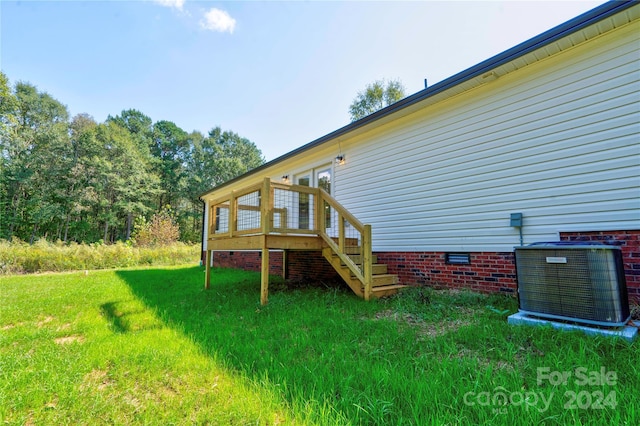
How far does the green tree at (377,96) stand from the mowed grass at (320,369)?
20.3m

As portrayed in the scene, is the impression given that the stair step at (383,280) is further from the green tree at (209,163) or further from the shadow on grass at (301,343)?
the green tree at (209,163)

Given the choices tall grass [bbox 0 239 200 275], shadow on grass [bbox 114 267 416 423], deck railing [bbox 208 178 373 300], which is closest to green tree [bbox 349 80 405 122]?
tall grass [bbox 0 239 200 275]

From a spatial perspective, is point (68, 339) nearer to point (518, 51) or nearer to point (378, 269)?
point (378, 269)

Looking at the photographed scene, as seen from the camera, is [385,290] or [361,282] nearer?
[361,282]

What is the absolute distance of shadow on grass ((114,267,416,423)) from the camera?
1.88m

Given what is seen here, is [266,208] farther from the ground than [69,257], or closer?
farther from the ground

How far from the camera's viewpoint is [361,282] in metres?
4.73

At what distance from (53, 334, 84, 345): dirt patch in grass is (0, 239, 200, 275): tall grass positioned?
36.0ft

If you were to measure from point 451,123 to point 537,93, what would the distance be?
4.21 feet

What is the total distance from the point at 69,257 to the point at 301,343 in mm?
13858

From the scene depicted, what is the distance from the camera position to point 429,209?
5395 mm

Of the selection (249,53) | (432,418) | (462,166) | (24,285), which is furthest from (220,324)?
(249,53)

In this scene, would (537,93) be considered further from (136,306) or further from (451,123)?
(136,306)

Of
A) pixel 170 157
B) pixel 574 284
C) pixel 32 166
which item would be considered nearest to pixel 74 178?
pixel 32 166
